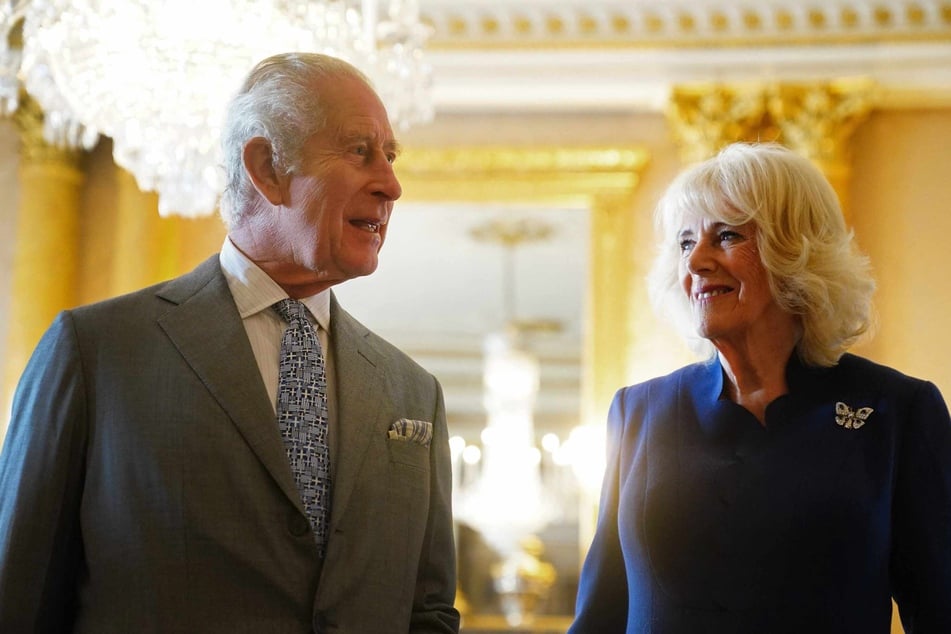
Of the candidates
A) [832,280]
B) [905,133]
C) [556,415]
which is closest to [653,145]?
[905,133]

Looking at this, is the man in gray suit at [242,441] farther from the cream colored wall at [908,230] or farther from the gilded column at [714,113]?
the cream colored wall at [908,230]

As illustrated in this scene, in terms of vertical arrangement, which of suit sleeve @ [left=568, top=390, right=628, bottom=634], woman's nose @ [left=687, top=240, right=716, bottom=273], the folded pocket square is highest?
woman's nose @ [left=687, top=240, right=716, bottom=273]

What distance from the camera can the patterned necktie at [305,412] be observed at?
5.83 feet

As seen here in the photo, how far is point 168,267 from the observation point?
17.5 feet

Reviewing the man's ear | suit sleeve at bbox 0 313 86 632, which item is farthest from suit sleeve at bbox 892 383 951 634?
suit sleeve at bbox 0 313 86 632

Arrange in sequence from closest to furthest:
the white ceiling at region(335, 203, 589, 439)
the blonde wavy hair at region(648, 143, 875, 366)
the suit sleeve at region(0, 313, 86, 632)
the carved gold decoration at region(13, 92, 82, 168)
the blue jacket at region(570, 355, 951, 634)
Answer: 1. the suit sleeve at region(0, 313, 86, 632)
2. the blue jacket at region(570, 355, 951, 634)
3. the blonde wavy hair at region(648, 143, 875, 366)
4. the carved gold decoration at region(13, 92, 82, 168)
5. the white ceiling at region(335, 203, 589, 439)

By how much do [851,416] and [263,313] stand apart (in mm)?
932

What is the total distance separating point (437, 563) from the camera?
1.97m

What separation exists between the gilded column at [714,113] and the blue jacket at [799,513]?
3.13 meters

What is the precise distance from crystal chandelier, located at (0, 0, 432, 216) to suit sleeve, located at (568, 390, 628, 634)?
148 centimetres

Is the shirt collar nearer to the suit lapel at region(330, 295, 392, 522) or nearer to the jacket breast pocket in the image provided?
the suit lapel at region(330, 295, 392, 522)

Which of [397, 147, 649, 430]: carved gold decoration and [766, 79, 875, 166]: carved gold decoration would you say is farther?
[397, 147, 649, 430]: carved gold decoration

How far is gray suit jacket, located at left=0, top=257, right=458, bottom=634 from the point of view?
166 cm

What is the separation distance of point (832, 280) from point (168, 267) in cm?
383
